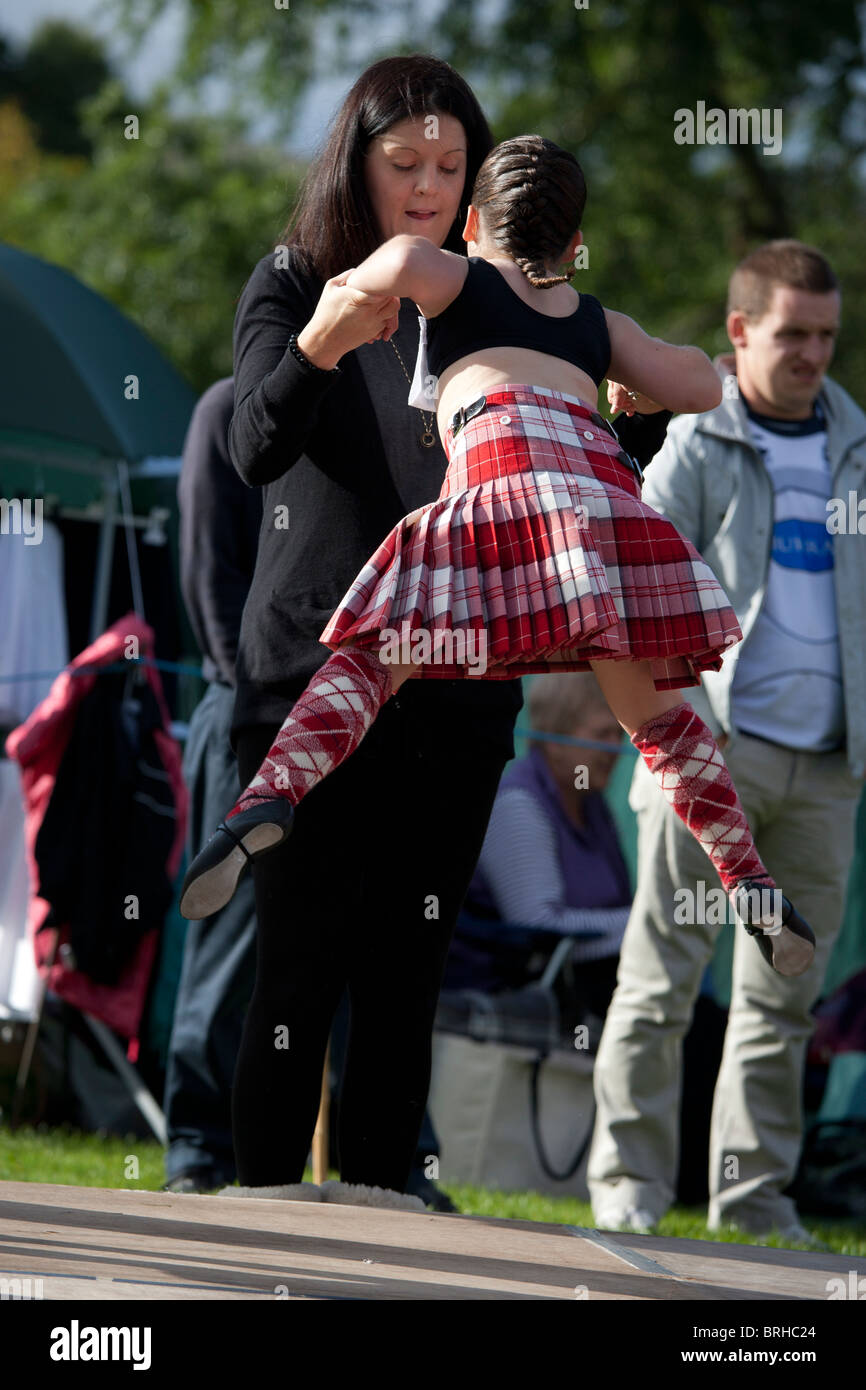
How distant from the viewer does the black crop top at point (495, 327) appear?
2205mm

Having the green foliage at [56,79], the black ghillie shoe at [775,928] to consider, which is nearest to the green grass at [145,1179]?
the black ghillie shoe at [775,928]

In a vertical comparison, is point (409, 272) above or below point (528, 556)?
above

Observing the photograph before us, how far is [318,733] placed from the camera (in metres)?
2.06

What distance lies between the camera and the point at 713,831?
2221 mm

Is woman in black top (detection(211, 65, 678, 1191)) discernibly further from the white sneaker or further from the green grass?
the green grass

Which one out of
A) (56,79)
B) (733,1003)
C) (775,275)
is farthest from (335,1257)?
(56,79)

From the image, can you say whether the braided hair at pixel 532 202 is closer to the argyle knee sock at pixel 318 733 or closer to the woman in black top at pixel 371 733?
the woman in black top at pixel 371 733

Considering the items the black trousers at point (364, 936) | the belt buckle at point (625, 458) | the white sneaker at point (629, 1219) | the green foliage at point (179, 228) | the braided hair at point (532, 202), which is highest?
the green foliage at point (179, 228)

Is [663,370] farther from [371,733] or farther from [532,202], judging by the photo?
[371,733]

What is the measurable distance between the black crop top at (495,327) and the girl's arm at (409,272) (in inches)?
2.6

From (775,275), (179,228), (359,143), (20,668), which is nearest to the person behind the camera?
(359,143)

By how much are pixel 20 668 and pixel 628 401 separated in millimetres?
3188

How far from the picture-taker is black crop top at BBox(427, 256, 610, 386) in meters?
2.21

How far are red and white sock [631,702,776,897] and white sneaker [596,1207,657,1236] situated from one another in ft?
5.42
